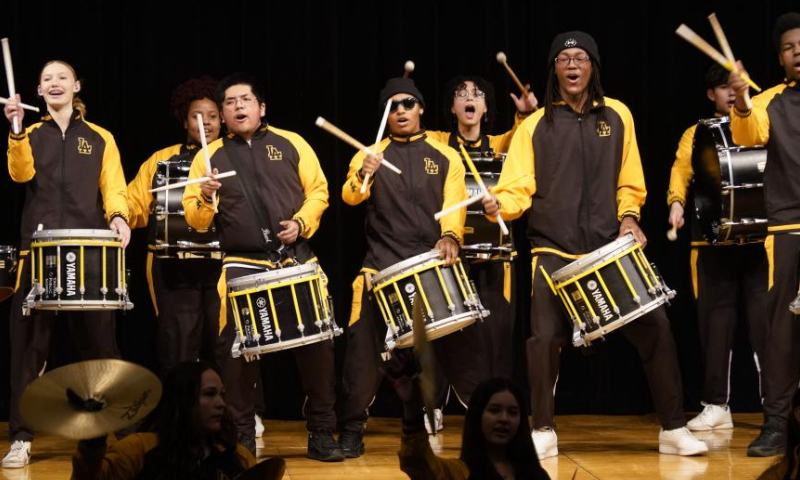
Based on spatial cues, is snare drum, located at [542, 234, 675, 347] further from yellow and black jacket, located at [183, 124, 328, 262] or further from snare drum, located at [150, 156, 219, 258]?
snare drum, located at [150, 156, 219, 258]

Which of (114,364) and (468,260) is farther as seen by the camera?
(468,260)

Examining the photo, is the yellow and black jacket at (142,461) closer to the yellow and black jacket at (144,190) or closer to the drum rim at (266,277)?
the drum rim at (266,277)

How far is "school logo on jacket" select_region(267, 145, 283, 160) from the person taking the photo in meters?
5.46

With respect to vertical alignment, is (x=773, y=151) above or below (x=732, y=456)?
above

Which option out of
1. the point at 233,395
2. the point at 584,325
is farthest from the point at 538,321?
the point at 233,395

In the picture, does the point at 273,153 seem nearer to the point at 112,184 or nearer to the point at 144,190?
the point at 112,184

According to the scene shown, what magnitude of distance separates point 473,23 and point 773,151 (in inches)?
92.4

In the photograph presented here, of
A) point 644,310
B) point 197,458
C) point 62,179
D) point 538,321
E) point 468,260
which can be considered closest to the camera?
point 197,458

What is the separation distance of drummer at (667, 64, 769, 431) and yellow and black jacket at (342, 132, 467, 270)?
1242 mm

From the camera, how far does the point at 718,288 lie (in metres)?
6.35

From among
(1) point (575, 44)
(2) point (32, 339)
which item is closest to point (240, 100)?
(2) point (32, 339)

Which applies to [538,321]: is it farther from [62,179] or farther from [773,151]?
[62,179]

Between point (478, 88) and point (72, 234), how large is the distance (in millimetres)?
2380

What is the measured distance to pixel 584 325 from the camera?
4.93 m
